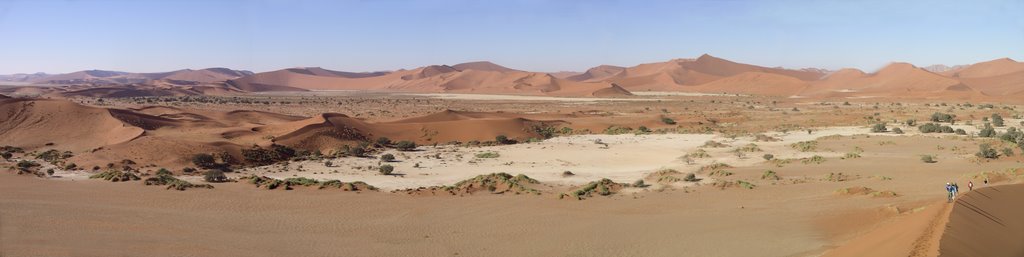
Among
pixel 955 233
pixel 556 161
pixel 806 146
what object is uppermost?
pixel 955 233

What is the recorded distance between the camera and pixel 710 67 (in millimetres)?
173125

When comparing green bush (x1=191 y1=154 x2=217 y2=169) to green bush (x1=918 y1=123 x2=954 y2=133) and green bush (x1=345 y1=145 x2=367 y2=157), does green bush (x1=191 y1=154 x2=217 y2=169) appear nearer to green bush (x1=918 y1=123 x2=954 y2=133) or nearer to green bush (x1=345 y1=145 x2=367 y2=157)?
green bush (x1=345 y1=145 x2=367 y2=157)

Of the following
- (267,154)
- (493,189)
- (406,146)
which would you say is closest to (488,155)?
(406,146)

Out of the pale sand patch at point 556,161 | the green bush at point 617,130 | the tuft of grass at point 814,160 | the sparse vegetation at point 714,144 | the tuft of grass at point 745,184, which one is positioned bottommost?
the pale sand patch at point 556,161

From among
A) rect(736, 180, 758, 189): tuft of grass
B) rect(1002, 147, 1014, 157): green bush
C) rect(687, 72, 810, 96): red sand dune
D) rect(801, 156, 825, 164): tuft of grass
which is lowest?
rect(736, 180, 758, 189): tuft of grass

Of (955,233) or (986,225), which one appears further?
(986,225)

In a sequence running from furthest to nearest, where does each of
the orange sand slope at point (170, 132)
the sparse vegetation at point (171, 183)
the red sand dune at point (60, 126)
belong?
1. the red sand dune at point (60, 126)
2. the orange sand slope at point (170, 132)
3. the sparse vegetation at point (171, 183)

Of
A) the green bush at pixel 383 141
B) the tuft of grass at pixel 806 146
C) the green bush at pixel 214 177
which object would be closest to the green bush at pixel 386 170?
the green bush at pixel 214 177

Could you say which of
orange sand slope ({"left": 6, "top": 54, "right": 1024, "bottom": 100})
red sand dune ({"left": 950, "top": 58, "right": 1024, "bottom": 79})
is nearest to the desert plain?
orange sand slope ({"left": 6, "top": 54, "right": 1024, "bottom": 100})

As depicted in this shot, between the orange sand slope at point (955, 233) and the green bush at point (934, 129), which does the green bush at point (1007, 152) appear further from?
the orange sand slope at point (955, 233)

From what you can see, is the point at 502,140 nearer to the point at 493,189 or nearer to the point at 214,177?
the point at 493,189

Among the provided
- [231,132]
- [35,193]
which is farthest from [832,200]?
[231,132]

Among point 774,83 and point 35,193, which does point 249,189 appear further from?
point 774,83

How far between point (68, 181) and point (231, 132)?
47.9ft
